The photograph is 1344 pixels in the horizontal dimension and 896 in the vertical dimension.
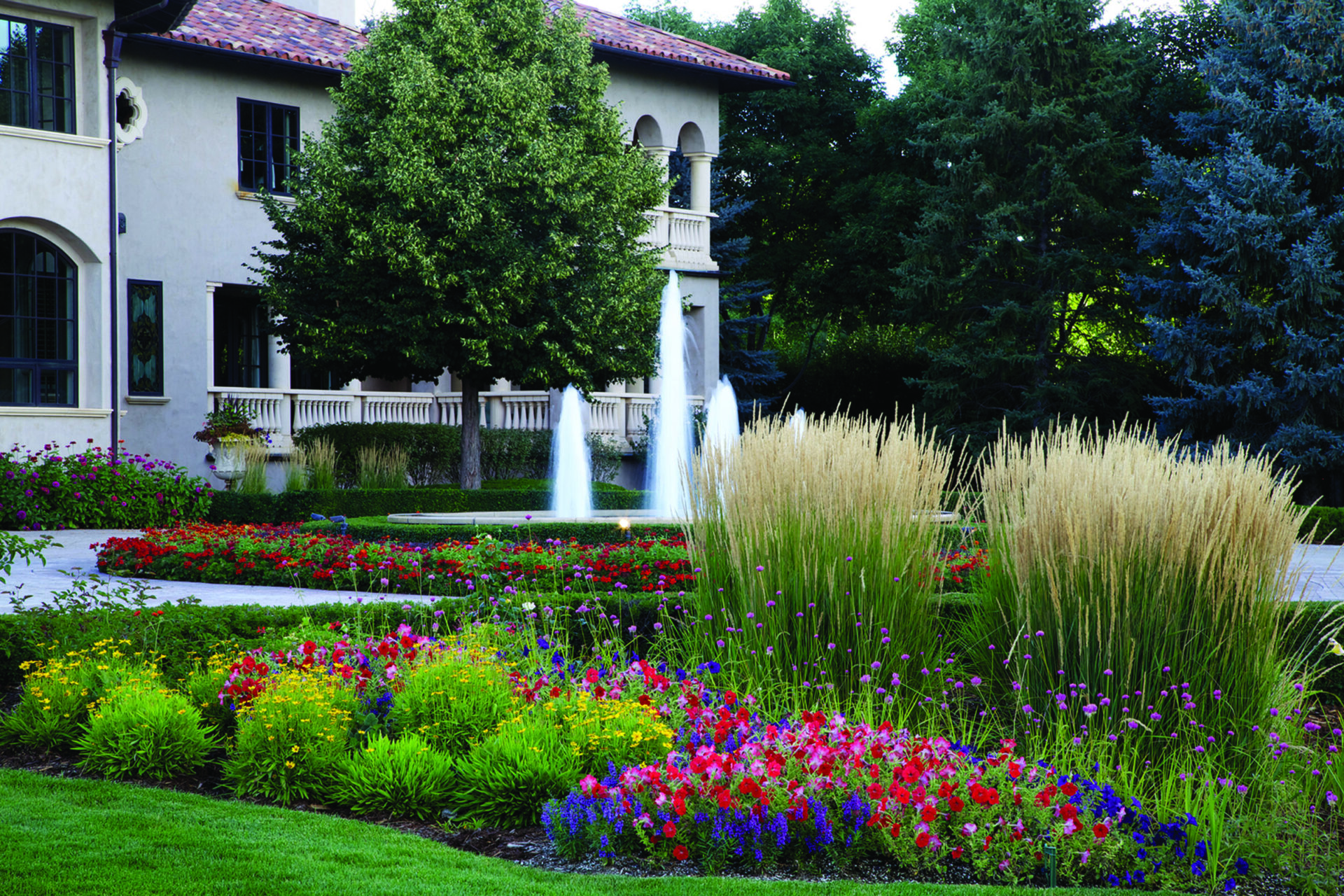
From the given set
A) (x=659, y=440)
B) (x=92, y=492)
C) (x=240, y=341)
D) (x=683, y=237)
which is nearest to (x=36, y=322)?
(x=92, y=492)

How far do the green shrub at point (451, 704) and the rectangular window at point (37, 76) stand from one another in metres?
14.6

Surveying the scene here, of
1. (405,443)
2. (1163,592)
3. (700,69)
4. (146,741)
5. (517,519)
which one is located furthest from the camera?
(700,69)

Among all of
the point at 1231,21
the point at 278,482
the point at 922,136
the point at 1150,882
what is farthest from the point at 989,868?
the point at 922,136

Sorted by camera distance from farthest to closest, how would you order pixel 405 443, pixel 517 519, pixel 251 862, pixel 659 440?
pixel 659 440 < pixel 405 443 < pixel 517 519 < pixel 251 862

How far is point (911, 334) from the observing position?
32.5 meters

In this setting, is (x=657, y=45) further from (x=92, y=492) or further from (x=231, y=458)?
(x=92, y=492)

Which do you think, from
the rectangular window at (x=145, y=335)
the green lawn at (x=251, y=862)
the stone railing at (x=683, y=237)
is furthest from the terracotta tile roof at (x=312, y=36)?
the green lawn at (x=251, y=862)

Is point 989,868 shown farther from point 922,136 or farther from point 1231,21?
point 922,136

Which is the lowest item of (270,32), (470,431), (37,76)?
(470,431)

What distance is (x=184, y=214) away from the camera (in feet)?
64.0

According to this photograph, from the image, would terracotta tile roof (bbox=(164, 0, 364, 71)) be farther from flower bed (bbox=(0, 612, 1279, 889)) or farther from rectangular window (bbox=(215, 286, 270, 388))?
flower bed (bbox=(0, 612, 1279, 889))

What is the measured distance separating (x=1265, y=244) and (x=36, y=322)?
17.5 metres

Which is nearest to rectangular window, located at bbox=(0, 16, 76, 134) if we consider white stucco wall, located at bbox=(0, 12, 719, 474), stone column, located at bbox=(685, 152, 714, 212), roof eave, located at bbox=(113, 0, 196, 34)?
white stucco wall, located at bbox=(0, 12, 719, 474)

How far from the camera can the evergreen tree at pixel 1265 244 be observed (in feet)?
60.8
